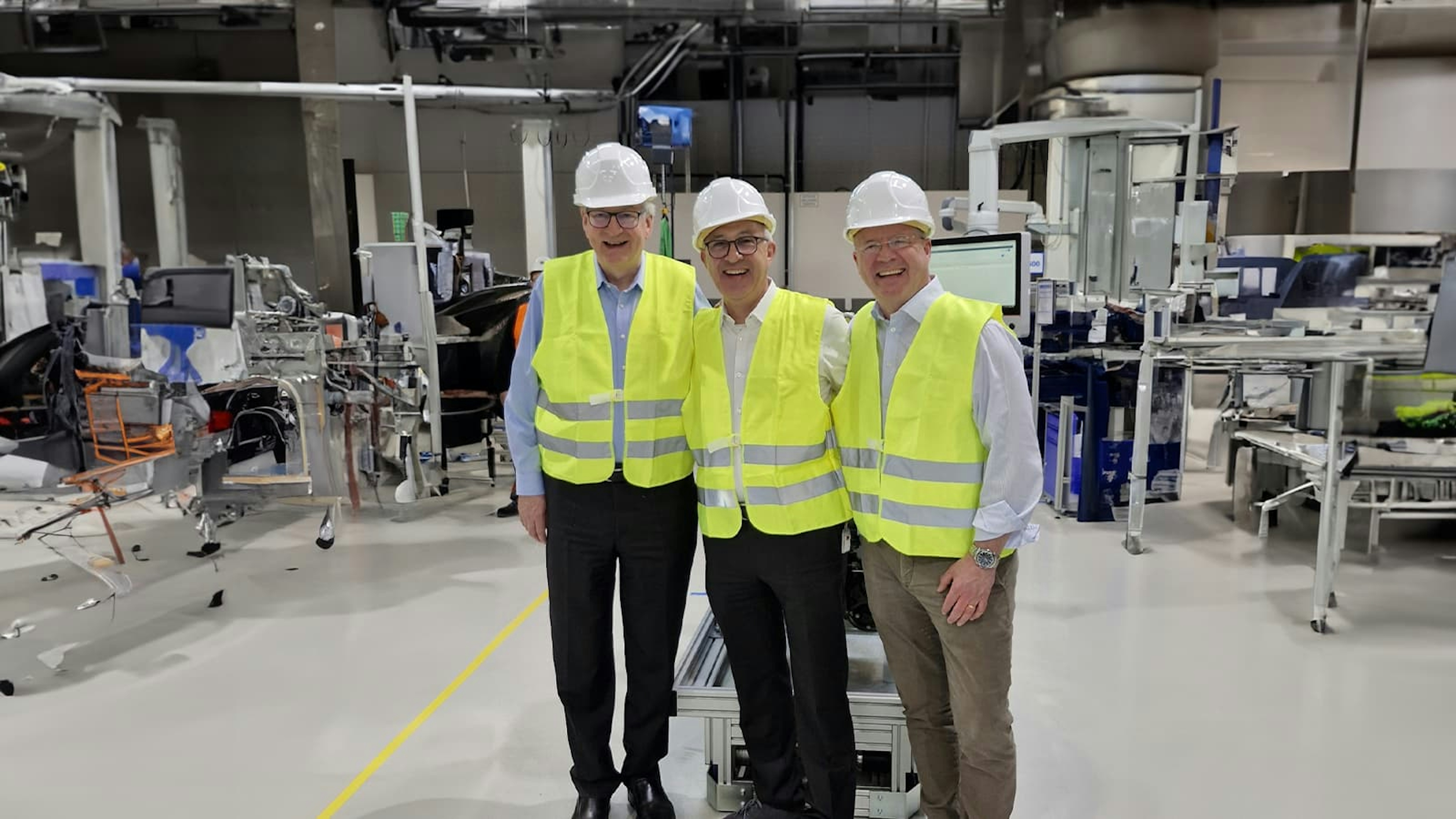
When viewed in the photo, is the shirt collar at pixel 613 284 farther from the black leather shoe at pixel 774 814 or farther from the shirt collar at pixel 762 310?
the black leather shoe at pixel 774 814

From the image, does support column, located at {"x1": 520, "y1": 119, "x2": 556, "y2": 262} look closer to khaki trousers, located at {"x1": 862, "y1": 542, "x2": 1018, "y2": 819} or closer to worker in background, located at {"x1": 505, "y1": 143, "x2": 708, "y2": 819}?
worker in background, located at {"x1": 505, "y1": 143, "x2": 708, "y2": 819}

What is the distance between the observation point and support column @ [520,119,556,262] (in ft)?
23.6

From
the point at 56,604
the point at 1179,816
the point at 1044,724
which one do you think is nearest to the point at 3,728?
the point at 56,604

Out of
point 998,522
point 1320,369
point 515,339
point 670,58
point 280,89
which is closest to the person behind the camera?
point 998,522

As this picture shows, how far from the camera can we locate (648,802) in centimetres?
240

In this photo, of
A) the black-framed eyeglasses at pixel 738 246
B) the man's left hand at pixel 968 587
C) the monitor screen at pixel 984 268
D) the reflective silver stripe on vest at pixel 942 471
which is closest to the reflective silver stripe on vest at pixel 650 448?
the black-framed eyeglasses at pixel 738 246

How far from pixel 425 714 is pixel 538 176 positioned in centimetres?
509

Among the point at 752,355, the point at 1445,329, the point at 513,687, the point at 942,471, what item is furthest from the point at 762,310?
the point at 1445,329

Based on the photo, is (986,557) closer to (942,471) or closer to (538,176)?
(942,471)

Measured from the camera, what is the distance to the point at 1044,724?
2.99 metres

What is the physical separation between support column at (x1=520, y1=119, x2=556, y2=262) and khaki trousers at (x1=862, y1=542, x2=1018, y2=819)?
5.84 meters

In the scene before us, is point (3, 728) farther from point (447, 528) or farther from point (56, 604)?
point (447, 528)

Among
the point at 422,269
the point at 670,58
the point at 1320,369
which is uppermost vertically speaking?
the point at 670,58

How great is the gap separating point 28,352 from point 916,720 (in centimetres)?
422
